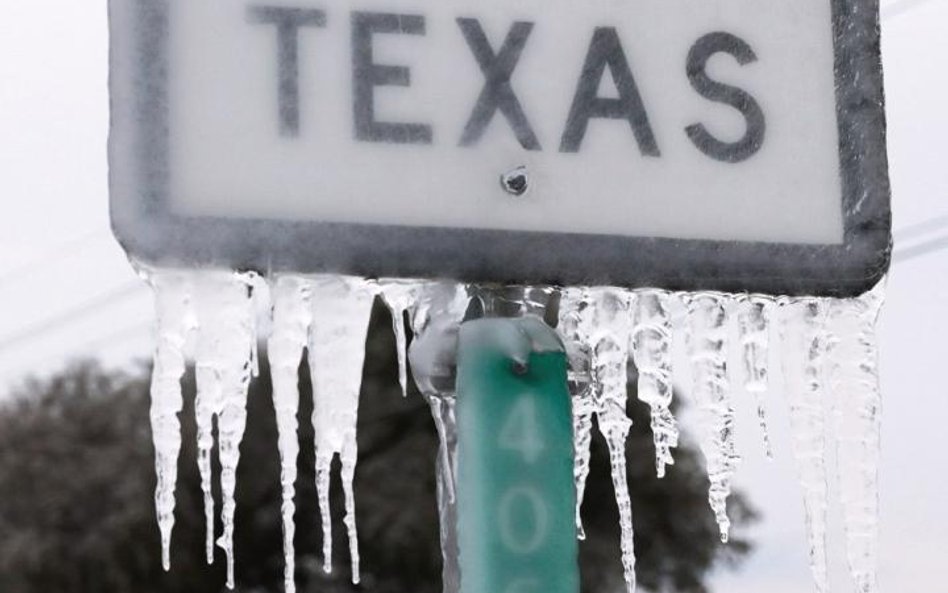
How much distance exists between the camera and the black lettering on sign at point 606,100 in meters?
1.21

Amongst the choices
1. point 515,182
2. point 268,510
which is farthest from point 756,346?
point 268,510

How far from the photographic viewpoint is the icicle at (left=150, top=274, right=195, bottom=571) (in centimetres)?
122

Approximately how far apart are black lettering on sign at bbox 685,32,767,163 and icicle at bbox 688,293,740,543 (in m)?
0.16

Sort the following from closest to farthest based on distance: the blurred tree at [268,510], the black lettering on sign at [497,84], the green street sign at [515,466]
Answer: the green street sign at [515,466]
the black lettering on sign at [497,84]
the blurred tree at [268,510]

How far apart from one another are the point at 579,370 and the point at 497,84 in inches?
8.0

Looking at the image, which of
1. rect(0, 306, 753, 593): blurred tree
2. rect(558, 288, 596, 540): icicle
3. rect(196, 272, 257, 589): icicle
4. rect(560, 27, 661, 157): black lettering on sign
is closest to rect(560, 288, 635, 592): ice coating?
rect(558, 288, 596, 540): icicle

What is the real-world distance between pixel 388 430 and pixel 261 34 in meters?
12.4

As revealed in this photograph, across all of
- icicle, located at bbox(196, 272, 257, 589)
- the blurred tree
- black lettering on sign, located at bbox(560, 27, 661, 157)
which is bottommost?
the blurred tree

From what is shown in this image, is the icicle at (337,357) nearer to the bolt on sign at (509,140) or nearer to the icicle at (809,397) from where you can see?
the bolt on sign at (509,140)

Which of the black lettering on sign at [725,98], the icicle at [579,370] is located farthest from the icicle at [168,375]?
the black lettering on sign at [725,98]

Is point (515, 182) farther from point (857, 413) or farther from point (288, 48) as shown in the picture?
point (857, 413)

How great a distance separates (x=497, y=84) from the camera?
1.20 meters

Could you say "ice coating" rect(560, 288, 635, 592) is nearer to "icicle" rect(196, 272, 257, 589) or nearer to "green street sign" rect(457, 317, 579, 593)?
"green street sign" rect(457, 317, 579, 593)

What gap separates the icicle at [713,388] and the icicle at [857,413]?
0.29 ft
